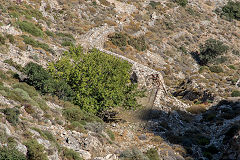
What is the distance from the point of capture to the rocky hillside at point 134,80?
25.5 meters

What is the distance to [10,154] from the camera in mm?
18219

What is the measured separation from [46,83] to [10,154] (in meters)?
16.4

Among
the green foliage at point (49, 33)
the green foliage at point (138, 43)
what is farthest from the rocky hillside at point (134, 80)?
the green foliage at point (49, 33)

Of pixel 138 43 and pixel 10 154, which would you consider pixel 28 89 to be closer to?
pixel 10 154

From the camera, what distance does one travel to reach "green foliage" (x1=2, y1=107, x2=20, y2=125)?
22.5m

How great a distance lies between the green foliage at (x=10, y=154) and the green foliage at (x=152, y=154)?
1343 cm

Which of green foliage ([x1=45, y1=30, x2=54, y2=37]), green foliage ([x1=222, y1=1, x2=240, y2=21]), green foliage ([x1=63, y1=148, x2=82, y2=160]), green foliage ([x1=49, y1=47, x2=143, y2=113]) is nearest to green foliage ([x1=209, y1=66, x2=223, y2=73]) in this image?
green foliage ([x1=45, y1=30, x2=54, y2=37])

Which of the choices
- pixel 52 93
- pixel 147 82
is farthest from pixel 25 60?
pixel 147 82

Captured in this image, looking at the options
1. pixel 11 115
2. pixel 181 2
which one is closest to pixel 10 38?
pixel 11 115

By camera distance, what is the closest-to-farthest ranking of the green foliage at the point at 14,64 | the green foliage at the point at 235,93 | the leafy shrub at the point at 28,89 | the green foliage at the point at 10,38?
1. the leafy shrub at the point at 28,89
2. the green foliage at the point at 14,64
3. the green foliage at the point at 10,38
4. the green foliage at the point at 235,93

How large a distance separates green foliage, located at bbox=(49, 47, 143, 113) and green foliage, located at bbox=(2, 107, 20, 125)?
12571 millimetres

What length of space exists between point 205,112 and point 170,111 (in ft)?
20.0

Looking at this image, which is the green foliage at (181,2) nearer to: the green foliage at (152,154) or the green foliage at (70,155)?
the green foliage at (152,154)

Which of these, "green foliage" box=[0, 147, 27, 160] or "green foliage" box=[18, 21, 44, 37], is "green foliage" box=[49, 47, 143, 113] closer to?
"green foliage" box=[18, 21, 44, 37]
